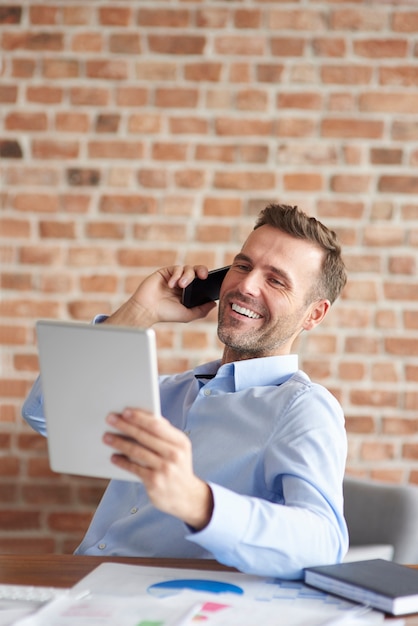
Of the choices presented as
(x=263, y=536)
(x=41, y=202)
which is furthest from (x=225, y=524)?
(x=41, y=202)

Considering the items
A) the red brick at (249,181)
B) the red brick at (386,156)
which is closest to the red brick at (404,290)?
the red brick at (386,156)

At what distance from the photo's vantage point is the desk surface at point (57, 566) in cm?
134

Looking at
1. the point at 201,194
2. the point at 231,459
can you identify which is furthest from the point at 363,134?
the point at 231,459

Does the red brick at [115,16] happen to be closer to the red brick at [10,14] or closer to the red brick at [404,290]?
the red brick at [10,14]

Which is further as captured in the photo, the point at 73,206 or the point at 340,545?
the point at 73,206

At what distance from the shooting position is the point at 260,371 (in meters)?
1.88

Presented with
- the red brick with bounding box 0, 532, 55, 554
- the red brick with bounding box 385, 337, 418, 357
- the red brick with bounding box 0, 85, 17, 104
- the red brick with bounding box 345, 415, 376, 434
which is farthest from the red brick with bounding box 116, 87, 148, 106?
the red brick with bounding box 0, 532, 55, 554

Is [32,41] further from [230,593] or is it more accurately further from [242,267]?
[230,593]

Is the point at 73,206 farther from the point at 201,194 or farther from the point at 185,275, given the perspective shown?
the point at 185,275

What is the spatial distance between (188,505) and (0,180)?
1.81 metres

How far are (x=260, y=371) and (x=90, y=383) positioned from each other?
2.27 ft

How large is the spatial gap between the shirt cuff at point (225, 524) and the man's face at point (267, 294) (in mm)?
626

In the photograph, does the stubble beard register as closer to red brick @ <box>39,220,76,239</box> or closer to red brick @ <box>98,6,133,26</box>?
red brick @ <box>39,220,76,239</box>

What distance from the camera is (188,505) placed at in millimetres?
1269
